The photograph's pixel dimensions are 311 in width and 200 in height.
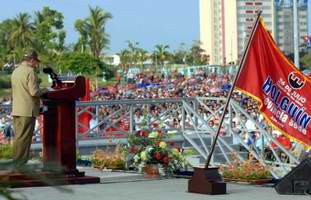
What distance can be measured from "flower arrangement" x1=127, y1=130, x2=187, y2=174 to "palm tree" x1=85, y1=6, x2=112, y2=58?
8604cm

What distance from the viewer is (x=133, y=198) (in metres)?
8.57

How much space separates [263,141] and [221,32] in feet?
350

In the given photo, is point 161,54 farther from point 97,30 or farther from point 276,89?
point 276,89

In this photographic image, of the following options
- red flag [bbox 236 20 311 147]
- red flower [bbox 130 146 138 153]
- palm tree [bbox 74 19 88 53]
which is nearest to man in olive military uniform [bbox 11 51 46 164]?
red flower [bbox 130 146 138 153]

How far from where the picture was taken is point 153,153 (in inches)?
432

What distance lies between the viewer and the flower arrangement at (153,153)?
35.8ft

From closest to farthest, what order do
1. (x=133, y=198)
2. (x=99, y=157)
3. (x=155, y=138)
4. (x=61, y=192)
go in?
1. (x=61, y=192)
2. (x=133, y=198)
3. (x=155, y=138)
4. (x=99, y=157)

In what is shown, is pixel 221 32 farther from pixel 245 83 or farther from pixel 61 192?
pixel 61 192

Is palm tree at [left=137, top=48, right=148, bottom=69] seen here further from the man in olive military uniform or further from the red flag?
the man in olive military uniform

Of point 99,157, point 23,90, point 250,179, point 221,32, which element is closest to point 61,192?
point 23,90

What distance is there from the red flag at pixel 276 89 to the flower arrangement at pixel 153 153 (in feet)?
4.71

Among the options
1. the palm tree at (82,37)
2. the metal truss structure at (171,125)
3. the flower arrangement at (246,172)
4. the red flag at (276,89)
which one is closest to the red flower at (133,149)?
the flower arrangement at (246,172)

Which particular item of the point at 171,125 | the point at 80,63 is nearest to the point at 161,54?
the point at 80,63

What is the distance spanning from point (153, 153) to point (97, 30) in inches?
3479
